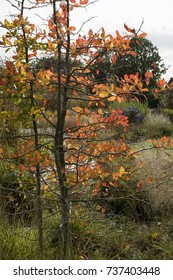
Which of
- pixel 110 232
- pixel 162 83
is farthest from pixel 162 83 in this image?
pixel 110 232

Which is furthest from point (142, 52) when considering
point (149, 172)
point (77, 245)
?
point (77, 245)

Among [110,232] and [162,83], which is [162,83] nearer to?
[162,83]

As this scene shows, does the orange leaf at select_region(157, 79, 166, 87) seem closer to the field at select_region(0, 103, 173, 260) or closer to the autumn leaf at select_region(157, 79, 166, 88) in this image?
the autumn leaf at select_region(157, 79, 166, 88)

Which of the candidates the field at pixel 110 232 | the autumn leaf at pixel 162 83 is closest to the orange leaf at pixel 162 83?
the autumn leaf at pixel 162 83

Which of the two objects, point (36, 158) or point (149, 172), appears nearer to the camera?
point (36, 158)

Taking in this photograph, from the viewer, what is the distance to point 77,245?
10.9 ft

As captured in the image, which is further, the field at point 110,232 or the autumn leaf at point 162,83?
the field at point 110,232

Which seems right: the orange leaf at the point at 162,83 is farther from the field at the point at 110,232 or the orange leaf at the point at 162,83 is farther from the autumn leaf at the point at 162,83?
the field at the point at 110,232

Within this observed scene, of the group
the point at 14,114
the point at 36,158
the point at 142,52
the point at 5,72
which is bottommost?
the point at 36,158

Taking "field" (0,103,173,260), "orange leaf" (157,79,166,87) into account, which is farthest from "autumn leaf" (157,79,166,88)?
"field" (0,103,173,260)

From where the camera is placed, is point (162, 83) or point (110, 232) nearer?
point (162, 83)
